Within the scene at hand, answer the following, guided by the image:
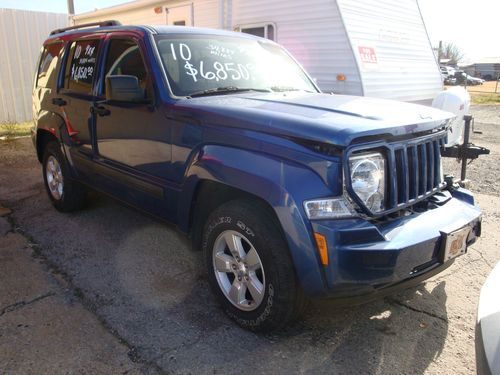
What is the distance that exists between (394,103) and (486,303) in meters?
1.68

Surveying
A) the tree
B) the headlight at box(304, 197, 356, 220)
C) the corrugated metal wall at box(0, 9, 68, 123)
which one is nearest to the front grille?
the headlight at box(304, 197, 356, 220)

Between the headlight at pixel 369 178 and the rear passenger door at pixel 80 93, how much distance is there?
2712 mm

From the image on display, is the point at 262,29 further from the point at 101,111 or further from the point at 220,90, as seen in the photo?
the point at 220,90

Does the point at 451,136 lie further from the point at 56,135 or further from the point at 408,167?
the point at 56,135

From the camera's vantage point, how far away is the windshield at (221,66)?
3.53 m

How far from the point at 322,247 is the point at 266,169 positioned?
0.54 m

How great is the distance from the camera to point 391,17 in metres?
8.71

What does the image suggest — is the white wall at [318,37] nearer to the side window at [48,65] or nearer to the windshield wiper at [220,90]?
the windshield wiper at [220,90]

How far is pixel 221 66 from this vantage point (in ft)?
12.2

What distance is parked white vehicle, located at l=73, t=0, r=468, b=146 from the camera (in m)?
7.43

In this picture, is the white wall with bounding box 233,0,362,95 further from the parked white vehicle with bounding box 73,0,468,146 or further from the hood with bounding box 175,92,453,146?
the hood with bounding box 175,92,453,146

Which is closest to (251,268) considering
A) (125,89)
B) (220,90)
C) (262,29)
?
(220,90)

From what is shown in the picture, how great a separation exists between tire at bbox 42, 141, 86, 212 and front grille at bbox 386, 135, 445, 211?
3524 mm

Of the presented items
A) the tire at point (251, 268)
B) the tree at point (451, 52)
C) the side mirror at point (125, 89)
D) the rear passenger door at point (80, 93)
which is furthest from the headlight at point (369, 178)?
the tree at point (451, 52)
